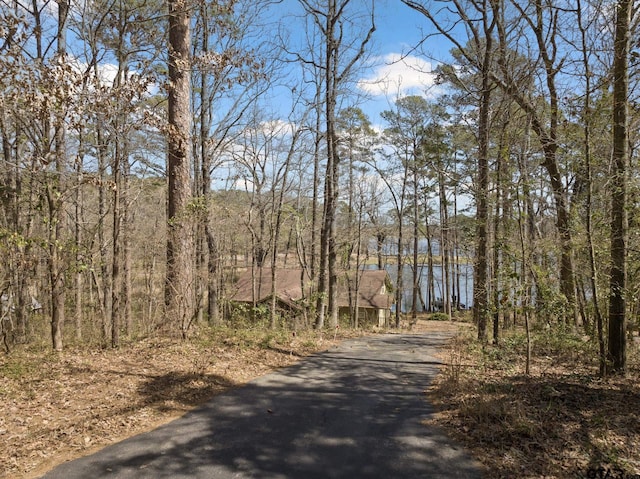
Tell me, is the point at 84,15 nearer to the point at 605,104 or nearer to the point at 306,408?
the point at 306,408

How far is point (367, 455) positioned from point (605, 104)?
6.16m

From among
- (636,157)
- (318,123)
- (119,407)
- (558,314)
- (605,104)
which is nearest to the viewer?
(119,407)

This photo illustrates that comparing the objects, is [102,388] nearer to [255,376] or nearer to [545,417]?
[255,376]

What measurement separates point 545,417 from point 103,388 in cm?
579

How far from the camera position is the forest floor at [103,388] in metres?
4.13

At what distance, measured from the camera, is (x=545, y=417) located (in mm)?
4707

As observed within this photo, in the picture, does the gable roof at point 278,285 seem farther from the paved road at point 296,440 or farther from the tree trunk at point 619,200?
the tree trunk at point 619,200

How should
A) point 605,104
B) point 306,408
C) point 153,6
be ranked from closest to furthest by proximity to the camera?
point 306,408, point 605,104, point 153,6

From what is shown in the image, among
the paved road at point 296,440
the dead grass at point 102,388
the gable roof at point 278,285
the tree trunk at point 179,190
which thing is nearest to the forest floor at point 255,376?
the dead grass at point 102,388

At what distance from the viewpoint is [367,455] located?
407 cm

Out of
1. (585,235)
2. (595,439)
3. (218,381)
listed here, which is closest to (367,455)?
(595,439)

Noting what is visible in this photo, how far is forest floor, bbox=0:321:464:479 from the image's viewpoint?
13.6ft

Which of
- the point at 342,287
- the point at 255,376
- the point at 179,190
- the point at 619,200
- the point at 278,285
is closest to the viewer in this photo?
the point at 619,200

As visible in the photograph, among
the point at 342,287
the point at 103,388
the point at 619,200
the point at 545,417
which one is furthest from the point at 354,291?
the point at 545,417
